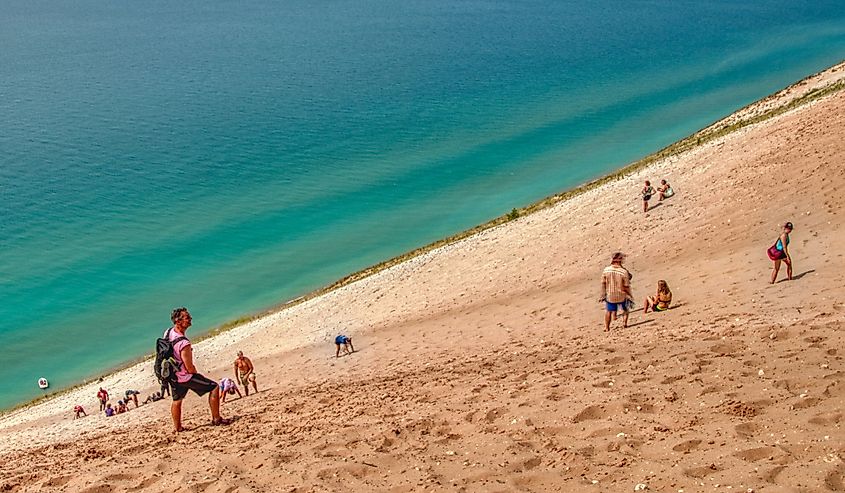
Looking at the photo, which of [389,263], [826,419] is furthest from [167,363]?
[389,263]

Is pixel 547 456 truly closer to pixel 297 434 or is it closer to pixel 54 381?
pixel 297 434

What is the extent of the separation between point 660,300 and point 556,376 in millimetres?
6398

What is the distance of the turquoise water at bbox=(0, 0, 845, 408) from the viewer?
41.1m

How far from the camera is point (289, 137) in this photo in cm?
6309

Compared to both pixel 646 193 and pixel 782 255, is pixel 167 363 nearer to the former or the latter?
pixel 782 255

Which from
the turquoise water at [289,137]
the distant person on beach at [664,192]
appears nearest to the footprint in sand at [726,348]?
the distant person on beach at [664,192]

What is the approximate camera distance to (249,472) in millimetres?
10773

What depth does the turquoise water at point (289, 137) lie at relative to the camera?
4109 centimetres

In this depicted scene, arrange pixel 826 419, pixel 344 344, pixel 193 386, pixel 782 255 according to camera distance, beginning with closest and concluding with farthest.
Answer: pixel 826 419
pixel 193 386
pixel 782 255
pixel 344 344

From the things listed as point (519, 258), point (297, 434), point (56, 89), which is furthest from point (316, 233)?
point (56, 89)

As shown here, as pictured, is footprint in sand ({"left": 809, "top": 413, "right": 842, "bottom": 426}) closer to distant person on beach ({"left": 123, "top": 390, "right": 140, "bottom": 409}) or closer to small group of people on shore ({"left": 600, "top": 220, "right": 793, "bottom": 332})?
small group of people on shore ({"left": 600, "top": 220, "right": 793, "bottom": 332})

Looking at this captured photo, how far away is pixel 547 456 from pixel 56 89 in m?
78.7

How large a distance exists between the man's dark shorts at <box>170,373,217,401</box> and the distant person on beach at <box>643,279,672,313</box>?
10123mm

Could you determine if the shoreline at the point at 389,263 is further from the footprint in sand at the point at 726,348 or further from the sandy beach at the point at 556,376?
the footprint in sand at the point at 726,348
